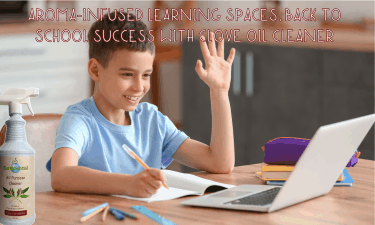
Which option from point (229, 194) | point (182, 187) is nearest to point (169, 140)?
point (182, 187)

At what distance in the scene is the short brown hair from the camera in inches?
48.3

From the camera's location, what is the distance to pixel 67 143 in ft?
3.62

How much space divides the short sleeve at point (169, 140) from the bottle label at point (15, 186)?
0.72 m

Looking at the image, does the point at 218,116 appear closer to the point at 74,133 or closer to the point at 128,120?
the point at 128,120

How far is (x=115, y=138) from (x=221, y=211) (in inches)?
22.5

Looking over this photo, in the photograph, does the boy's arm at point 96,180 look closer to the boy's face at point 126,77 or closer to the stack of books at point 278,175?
the boy's face at point 126,77

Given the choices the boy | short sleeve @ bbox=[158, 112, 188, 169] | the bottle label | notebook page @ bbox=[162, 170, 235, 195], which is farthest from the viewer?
short sleeve @ bbox=[158, 112, 188, 169]

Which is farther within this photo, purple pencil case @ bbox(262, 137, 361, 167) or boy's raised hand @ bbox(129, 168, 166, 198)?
purple pencil case @ bbox(262, 137, 361, 167)

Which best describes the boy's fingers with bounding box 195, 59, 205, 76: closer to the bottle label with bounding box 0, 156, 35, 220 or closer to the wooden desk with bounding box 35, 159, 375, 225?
the wooden desk with bounding box 35, 159, 375, 225

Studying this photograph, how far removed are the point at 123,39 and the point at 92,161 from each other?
0.36m

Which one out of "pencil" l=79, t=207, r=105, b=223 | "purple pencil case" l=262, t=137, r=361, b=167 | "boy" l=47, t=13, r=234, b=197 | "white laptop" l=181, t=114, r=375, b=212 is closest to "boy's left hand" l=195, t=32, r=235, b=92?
"boy" l=47, t=13, r=234, b=197

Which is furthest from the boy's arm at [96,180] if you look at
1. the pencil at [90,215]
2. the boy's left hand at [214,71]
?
the boy's left hand at [214,71]

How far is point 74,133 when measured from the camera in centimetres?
115

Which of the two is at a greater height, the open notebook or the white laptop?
the white laptop
